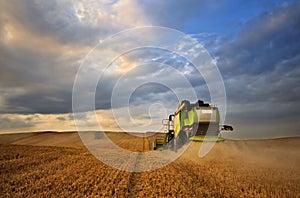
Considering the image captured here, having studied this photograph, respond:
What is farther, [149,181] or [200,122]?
[200,122]

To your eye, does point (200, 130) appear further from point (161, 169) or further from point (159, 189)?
point (159, 189)

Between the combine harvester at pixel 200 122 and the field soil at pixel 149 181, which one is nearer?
the field soil at pixel 149 181

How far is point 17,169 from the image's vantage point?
1306cm

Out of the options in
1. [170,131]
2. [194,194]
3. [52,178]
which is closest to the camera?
[194,194]

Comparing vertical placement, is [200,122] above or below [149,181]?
above

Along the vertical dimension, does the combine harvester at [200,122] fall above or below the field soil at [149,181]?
above

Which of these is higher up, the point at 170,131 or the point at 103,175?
the point at 170,131

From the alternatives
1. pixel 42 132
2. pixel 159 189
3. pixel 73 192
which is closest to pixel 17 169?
pixel 73 192

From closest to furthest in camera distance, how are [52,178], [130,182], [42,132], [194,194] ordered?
[194,194] → [130,182] → [52,178] → [42,132]

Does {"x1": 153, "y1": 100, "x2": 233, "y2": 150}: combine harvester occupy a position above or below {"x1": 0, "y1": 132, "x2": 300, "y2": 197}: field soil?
above

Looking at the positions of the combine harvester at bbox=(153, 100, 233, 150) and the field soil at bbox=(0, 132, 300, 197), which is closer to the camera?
the field soil at bbox=(0, 132, 300, 197)

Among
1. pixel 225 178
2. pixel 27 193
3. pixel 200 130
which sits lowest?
pixel 27 193

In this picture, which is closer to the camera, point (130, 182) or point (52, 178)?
point (130, 182)

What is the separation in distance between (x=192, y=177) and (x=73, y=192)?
14.2 ft
